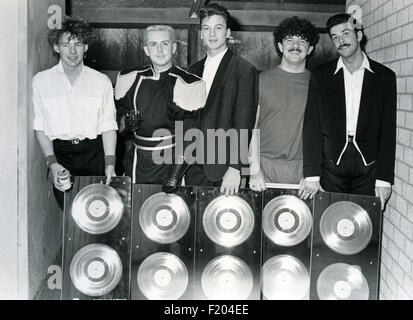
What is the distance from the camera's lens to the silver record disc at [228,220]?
9.93ft

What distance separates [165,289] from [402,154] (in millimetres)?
1606

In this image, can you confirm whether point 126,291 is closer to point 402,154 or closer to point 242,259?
point 242,259

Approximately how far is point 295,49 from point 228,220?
1.13 meters

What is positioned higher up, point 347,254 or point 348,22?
point 348,22

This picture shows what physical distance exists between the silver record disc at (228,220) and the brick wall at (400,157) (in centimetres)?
87

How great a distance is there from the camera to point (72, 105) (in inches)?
123

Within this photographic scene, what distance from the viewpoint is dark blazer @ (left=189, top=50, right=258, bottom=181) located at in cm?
302

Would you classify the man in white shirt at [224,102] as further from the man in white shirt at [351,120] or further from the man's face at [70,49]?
the man's face at [70,49]

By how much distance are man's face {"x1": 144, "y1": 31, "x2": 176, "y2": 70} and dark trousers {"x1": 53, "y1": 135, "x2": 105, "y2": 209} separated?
2.10 ft

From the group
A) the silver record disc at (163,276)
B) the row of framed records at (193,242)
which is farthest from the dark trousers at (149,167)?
the silver record disc at (163,276)

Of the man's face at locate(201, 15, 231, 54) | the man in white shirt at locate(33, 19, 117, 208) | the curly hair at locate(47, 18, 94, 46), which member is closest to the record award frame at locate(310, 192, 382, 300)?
the man's face at locate(201, 15, 231, 54)

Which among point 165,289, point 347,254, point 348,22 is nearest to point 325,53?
point 348,22

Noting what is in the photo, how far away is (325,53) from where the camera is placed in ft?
17.9

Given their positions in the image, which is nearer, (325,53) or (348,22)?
(348,22)
